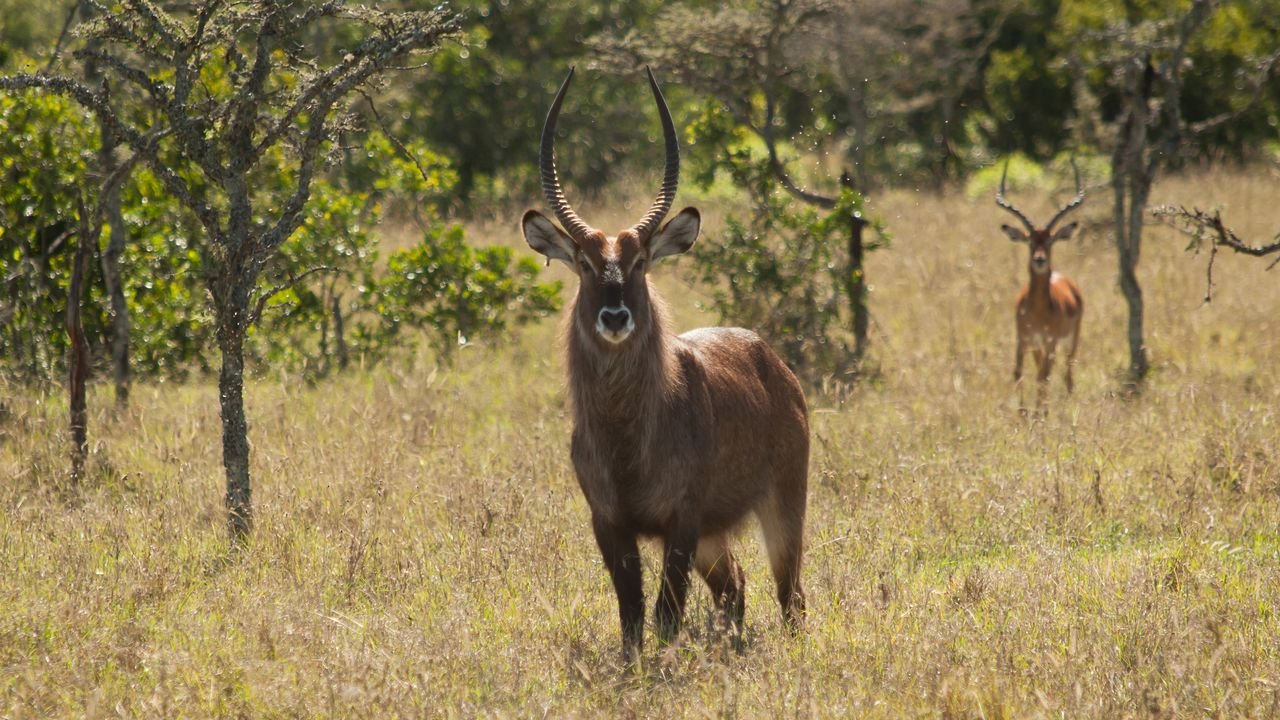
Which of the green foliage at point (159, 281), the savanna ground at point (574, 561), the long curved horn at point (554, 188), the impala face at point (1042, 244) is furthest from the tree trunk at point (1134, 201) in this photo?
the green foliage at point (159, 281)

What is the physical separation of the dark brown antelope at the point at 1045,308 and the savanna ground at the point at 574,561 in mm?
618

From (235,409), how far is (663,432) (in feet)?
7.27

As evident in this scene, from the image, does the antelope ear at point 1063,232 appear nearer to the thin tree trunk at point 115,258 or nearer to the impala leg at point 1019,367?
the impala leg at point 1019,367

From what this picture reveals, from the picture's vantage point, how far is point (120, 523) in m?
5.67

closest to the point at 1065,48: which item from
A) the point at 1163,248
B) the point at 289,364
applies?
the point at 1163,248

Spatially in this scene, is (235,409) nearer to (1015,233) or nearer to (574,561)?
(574,561)

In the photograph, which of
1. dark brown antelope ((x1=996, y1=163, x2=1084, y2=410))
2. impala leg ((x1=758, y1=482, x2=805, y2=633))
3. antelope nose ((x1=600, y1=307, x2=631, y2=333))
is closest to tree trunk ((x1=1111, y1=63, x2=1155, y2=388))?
dark brown antelope ((x1=996, y1=163, x2=1084, y2=410))

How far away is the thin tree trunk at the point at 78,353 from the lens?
21.5ft

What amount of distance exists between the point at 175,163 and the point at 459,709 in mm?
6387

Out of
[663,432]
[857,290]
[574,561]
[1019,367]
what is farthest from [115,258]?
[1019,367]

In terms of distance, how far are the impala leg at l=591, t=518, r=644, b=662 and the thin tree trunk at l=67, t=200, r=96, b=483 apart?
3246 millimetres

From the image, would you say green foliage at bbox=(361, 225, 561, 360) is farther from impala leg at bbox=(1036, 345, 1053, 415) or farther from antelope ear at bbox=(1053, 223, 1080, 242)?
antelope ear at bbox=(1053, 223, 1080, 242)

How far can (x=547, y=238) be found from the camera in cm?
500

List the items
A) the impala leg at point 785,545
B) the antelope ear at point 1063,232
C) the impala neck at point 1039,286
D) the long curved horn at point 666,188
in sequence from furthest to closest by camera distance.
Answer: the antelope ear at point 1063,232 → the impala neck at point 1039,286 → the impala leg at point 785,545 → the long curved horn at point 666,188
